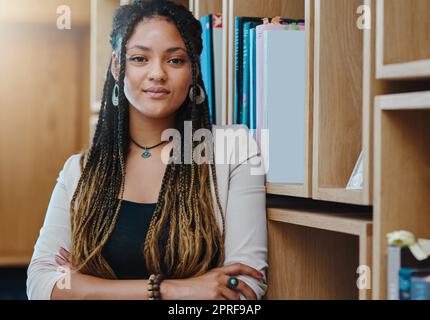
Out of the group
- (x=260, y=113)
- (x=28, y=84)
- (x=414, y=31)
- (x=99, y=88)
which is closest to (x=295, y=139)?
(x=260, y=113)

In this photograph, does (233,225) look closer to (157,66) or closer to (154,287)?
(154,287)

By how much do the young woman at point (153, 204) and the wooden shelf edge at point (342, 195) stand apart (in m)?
0.20

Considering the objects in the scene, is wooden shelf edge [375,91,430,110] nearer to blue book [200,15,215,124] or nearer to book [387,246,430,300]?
book [387,246,430,300]

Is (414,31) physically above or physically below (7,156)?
above

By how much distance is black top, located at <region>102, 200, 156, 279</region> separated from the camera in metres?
1.24

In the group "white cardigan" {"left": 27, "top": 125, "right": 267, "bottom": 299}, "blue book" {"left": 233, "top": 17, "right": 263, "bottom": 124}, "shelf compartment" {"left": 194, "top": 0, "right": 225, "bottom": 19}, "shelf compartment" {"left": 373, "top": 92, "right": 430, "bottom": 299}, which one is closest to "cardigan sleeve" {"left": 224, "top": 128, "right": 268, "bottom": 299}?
"white cardigan" {"left": 27, "top": 125, "right": 267, "bottom": 299}

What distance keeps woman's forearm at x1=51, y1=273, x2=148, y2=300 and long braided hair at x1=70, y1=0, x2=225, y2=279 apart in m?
0.04

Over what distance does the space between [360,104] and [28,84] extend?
3.29 metres

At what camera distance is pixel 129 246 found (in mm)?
1245

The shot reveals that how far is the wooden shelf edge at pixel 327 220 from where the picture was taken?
3.10 ft

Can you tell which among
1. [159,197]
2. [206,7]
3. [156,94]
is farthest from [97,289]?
[206,7]

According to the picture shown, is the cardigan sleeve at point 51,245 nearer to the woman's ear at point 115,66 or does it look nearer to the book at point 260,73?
the woman's ear at point 115,66

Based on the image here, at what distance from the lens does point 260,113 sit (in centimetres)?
124
